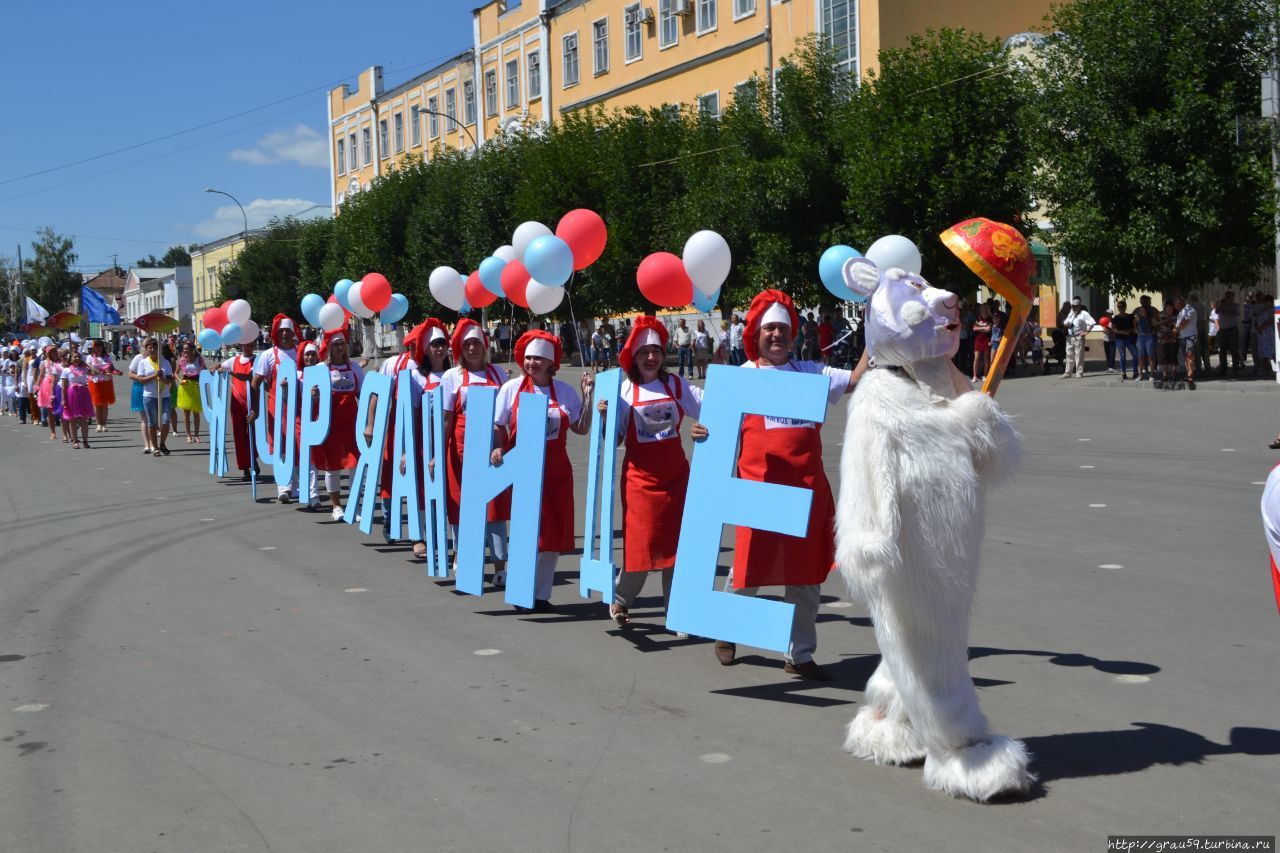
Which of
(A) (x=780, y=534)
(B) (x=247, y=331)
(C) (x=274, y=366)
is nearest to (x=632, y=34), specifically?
(B) (x=247, y=331)

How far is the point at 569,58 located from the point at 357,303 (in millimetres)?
41964

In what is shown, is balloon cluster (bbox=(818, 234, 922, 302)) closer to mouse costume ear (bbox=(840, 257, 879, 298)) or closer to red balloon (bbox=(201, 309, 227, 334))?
mouse costume ear (bbox=(840, 257, 879, 298))

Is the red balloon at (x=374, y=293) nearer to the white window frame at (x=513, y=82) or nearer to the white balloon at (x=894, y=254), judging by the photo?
the white balloon at (x=894, y=254)

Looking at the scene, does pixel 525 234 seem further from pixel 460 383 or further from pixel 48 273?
pixel 48 273

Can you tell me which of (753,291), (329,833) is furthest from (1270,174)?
(329,833)

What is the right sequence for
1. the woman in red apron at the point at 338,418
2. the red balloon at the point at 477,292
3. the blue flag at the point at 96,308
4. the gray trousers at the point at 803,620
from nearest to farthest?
the gray trousers at the point at 803,620 < the red balloon at the point at 477,292 < the woman in red apron at the point at 338,418 < the blue flag at the point at 96,308

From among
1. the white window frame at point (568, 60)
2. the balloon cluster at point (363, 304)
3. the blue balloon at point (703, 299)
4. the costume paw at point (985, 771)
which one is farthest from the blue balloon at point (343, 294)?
the white window frame at point (568, 60)

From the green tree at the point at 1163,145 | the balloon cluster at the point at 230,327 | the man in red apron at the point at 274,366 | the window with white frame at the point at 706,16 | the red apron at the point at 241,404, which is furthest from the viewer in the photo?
the window with white frame at the point at 706,16

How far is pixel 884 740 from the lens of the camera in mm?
4820

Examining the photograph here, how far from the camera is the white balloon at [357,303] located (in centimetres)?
1231

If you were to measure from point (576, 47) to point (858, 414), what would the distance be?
162 ft

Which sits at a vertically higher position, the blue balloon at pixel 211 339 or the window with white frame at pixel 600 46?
the window with white frame at pixel 600 46

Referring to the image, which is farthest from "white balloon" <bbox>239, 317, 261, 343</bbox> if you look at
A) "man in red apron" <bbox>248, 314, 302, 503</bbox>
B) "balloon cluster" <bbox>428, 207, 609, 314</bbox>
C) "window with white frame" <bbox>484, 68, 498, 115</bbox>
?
"window with white frame" <bbox>484, 68, 498, 115</bbox>

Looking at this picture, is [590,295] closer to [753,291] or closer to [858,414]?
[753,291]
